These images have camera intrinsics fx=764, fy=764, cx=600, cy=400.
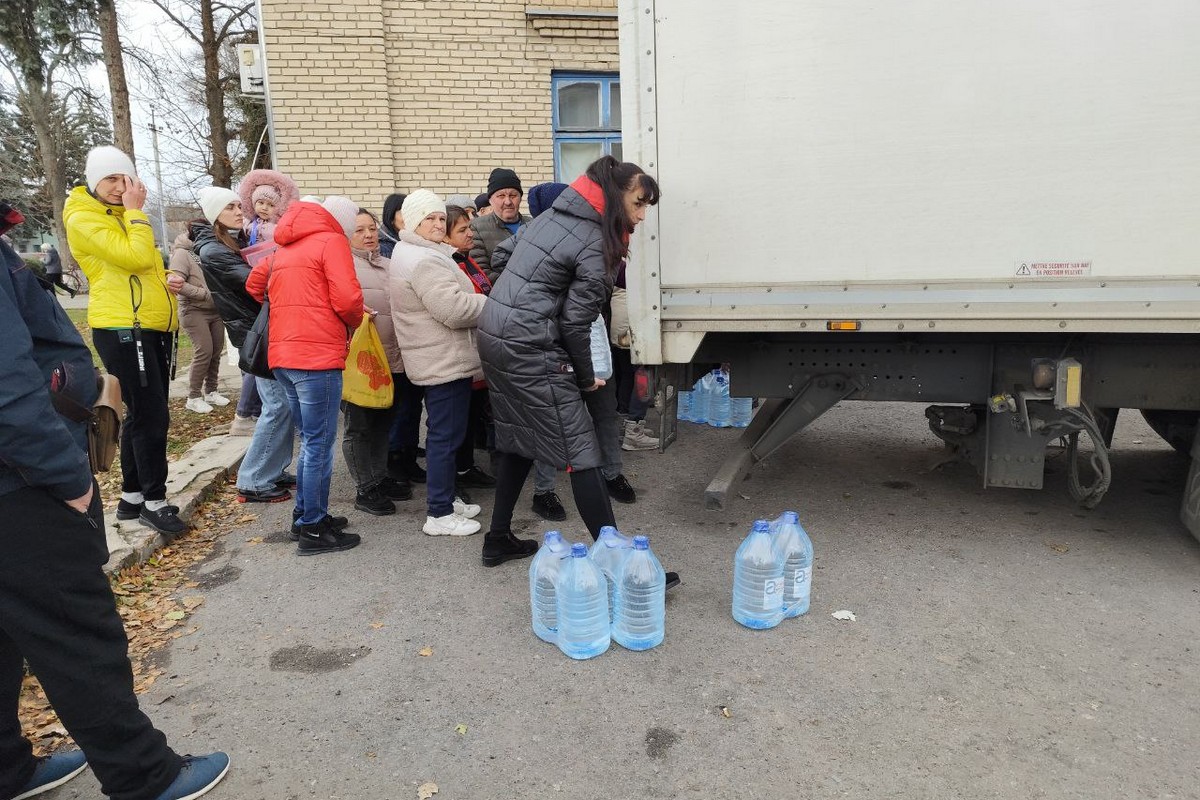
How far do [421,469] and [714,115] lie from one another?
10.2ft

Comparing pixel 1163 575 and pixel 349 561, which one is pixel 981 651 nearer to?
pixel 1163 575

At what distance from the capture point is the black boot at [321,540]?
4086 mm

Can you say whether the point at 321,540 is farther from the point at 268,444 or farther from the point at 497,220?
the point at 497,220

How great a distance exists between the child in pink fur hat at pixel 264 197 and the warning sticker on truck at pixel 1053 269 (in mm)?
4174

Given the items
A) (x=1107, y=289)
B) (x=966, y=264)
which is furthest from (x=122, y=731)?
(x=1107, y=289)

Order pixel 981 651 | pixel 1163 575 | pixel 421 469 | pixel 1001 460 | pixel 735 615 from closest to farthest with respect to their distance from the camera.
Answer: pixel 981 651 → pixel 735 615 → pixel 1163 575 → pixel 1001 460 → pixel 421 469

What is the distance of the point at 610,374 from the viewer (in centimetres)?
410

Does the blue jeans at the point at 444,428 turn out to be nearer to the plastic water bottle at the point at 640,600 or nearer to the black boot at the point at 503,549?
the black boot at the point at 503,549

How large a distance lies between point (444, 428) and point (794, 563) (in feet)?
6.48

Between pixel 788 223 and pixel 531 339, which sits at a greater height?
pixel 788 223

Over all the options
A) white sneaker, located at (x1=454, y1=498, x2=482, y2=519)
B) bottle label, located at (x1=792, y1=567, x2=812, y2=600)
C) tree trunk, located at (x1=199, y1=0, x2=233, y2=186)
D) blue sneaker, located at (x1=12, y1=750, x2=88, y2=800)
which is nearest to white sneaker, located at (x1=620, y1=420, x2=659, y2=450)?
white sneaker, located at (x1=454, y1=498, x2=482, y2=519)

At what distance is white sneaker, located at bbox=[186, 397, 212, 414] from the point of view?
7.21 m

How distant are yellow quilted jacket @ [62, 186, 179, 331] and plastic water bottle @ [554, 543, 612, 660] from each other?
2630 millimetres

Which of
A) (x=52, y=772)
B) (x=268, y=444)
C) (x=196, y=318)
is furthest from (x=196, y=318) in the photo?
(x=52, y=772)
